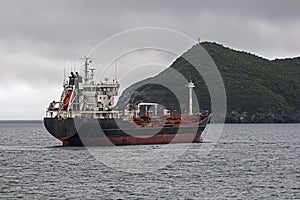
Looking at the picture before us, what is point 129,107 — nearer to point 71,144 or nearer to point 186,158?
point 71,144

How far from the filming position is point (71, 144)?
94.9 meters

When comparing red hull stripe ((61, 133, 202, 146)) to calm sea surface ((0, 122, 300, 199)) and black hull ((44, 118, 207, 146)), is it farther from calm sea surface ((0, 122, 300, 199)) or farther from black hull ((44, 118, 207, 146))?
calm sea surface ((0, 122, 300, 199))

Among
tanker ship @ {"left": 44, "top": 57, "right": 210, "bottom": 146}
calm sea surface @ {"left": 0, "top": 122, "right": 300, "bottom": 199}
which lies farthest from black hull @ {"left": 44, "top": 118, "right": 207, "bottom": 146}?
calm sea surface @ {"left": 0, "top": 122, "right": 300, "bottom": 199}

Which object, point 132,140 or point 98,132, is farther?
point 132,140

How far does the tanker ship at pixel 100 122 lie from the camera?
9169 cm

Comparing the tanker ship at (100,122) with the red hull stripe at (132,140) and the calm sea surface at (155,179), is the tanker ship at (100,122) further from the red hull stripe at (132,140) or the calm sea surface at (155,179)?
the calm sea surface at (155,179)

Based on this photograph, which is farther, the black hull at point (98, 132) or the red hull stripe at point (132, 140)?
the red hull stripe at point (132, 140)

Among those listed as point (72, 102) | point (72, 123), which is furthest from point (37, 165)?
point (72, 102)

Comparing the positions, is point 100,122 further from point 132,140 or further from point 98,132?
point 132,140

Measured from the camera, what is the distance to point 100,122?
91.8 m

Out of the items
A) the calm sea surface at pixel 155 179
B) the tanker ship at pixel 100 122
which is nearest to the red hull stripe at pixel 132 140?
Result: the tanker ship at pixel 100 122

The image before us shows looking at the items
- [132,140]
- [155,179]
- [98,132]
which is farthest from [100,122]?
[155,179]

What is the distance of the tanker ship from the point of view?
91.7 meters

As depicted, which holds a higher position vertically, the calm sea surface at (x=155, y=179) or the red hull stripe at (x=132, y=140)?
the red hull stripe at (x=132, y=140)
